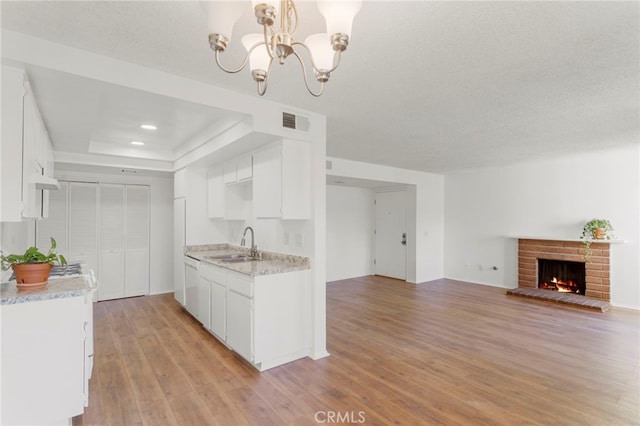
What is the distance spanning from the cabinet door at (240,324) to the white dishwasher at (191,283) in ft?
3.52

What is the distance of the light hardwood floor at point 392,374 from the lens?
2328 mm

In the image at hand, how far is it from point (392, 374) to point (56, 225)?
5398mm

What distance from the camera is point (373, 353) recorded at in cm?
335

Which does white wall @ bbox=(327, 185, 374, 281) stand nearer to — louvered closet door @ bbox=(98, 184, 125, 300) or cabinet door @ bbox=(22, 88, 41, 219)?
louvered closet door @ bbox=(98, 184, 125, 300)

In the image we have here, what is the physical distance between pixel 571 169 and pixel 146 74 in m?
6.62

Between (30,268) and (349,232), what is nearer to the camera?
(30,268)

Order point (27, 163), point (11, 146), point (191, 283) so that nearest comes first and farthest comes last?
point (11, 146), point (27, 163), point (191, 283)

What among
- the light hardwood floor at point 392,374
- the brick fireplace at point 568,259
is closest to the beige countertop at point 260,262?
the light hardwood floor at point 392,374

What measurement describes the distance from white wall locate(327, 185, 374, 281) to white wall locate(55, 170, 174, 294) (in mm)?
3176

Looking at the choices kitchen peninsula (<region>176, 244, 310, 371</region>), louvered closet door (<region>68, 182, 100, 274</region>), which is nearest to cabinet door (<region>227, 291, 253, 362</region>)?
kitchen peninsula (<region>176, 244, 310, 371</region>)

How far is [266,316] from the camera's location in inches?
119

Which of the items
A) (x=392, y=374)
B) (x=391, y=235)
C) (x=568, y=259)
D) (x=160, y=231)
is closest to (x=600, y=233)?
(x=568, y=259)

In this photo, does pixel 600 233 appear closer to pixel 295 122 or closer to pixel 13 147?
pixel 295 122

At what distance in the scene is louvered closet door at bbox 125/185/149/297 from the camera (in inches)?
223
